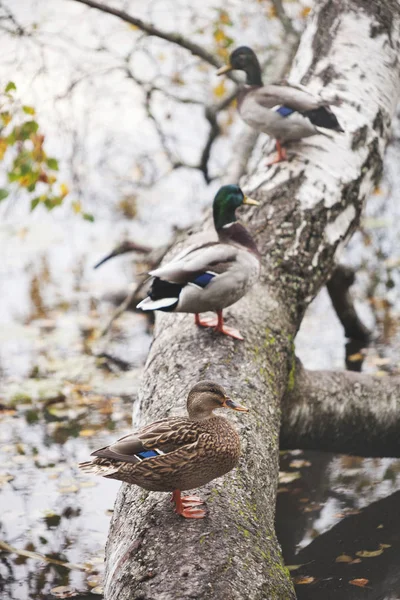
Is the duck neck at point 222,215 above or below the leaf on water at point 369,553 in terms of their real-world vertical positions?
above

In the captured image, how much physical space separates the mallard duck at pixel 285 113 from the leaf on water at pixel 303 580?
2395 mm

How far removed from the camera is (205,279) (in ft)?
11.4

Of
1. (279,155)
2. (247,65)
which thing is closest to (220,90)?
(247,65)

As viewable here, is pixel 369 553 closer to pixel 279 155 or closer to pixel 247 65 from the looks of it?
pixel 279 155

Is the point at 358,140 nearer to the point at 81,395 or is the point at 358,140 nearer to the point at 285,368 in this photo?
the point at 285,368

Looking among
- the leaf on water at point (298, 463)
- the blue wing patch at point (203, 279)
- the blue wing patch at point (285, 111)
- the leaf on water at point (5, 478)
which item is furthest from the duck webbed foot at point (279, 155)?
the leaf on water at point (5, 478)

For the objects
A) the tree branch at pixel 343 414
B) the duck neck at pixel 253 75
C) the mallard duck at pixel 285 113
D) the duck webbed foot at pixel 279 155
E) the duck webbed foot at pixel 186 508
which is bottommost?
the tree branch at pixel 343 414

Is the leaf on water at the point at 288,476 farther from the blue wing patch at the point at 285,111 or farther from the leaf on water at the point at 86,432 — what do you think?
the blue wing patch at the point at 285,111

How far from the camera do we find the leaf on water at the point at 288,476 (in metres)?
4.73

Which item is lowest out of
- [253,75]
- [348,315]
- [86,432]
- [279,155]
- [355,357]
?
[86,432]

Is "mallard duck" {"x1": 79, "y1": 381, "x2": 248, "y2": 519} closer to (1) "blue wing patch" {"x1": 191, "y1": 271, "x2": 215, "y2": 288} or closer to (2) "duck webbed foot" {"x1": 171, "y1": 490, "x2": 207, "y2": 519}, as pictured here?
(2) "duck webbed foot" {"x1": 171, "y1": 490, "x2": 207, "y2": 519}

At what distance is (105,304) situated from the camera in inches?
356

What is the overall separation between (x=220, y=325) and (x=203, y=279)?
12.7 inches

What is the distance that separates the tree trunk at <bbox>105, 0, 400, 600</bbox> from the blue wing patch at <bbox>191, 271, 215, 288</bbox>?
0.33m
